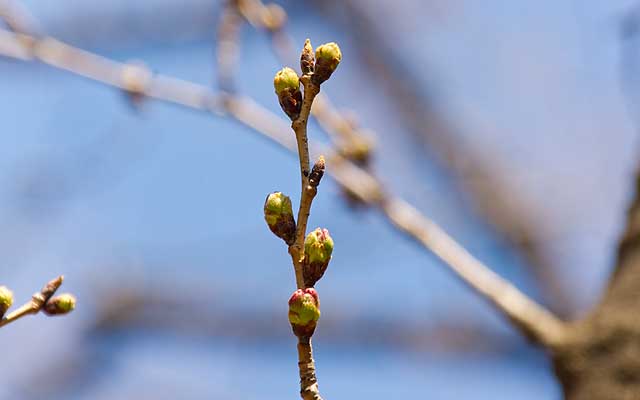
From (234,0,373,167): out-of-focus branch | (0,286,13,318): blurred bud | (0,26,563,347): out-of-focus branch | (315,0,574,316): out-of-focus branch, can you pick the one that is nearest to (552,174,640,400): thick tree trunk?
(0,26,563,347): out-of-focus branch

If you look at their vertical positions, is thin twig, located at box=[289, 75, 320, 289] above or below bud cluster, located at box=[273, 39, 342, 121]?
below

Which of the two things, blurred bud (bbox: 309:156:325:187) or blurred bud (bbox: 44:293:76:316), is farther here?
blurred bud (bbox: 44:293:76:316)

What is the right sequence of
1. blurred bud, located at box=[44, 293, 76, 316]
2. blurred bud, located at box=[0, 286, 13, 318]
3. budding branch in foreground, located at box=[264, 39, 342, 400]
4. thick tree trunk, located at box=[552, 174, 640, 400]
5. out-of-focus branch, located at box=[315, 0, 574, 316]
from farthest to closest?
1. out-of-focus branch, located at box=[315, 0, 574, 316]
2. thick tree trunk, located at box=[552, 174, 640, 400]
3. blurred bud, located at box=[44, 293, 76, 316]
4. blurred bud, located at box=[0, 286, 13, 318]
5. budding branch in foreground, located at box=[264, 39, 342, 400]

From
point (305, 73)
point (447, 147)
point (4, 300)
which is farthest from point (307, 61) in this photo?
point (447, 147)

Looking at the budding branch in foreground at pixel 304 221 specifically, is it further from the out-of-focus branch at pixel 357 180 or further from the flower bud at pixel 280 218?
the out-of-focus branch at pixel 357 180

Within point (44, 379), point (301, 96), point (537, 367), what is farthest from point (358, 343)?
point (301, 96)

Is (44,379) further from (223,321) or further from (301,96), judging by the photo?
(301,96)

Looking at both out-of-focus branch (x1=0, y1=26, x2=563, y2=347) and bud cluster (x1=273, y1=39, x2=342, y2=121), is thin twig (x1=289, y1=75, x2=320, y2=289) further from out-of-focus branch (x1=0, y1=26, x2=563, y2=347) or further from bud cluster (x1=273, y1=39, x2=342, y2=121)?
out-of-focus branch (x1=0, y1=26, x2=563, y2=347)
